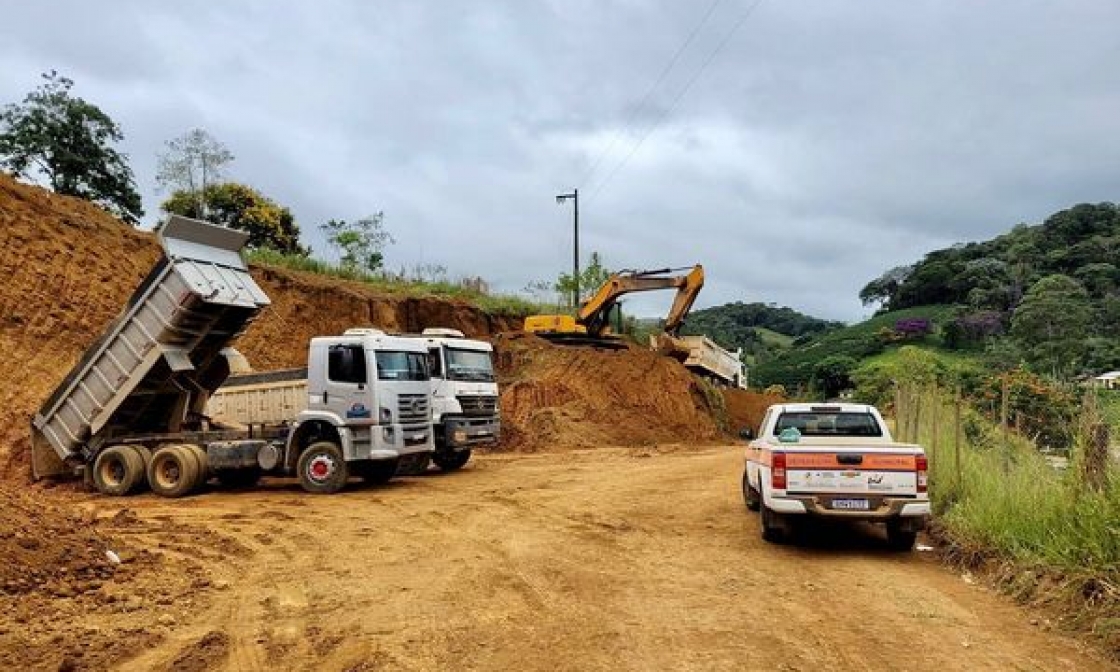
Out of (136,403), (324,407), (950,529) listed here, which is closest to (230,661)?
(950,529)

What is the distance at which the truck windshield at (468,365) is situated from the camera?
20.2 m

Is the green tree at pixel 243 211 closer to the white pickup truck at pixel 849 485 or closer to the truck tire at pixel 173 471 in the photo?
the truck tire at pixel 173 471

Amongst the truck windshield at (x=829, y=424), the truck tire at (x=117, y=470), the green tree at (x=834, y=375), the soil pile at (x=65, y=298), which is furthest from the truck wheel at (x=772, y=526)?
the green tree at (x=834, y=375)

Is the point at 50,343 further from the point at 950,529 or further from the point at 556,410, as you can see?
the point at 950,529

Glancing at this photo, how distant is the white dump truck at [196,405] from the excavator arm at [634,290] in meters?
15.7

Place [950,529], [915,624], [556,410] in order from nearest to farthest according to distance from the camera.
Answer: [915,624] < [950,529] < [556,410]

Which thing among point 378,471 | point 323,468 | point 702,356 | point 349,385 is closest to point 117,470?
point 323,468

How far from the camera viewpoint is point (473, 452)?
1016 inches

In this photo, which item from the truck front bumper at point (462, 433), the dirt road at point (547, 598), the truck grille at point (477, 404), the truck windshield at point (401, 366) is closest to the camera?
the dirt road at point (547, 598)

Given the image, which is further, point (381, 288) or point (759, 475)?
point (381, 288)

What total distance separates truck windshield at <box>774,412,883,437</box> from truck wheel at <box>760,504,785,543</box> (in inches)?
66.5

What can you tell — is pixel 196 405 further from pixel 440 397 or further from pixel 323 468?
pixel 440 397

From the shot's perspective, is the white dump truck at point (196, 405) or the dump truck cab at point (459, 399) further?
the dump truck cab at point (459, 399)

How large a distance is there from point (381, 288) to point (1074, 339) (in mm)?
27144
